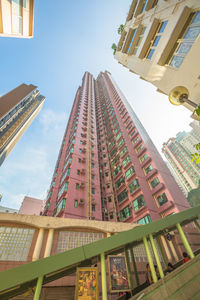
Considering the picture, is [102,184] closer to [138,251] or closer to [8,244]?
[138,251]

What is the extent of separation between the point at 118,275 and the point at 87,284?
136 centimetres

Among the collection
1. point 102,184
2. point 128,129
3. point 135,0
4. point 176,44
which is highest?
point 135,0

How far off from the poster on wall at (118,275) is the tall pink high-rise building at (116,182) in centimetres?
1593

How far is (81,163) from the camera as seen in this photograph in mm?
28672

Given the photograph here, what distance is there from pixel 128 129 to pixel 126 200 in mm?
20171

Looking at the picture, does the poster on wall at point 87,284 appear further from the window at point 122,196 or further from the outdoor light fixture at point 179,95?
the window at point 122,196

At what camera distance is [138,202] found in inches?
910

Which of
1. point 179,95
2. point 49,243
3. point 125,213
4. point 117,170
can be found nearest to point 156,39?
point 179,95

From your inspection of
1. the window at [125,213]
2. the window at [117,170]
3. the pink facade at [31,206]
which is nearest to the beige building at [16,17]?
the window at [117,170]

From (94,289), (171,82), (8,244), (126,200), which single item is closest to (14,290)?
(94,289)

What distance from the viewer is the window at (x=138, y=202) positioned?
22339mm

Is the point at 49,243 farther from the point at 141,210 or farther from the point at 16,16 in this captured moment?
the point at 16,16

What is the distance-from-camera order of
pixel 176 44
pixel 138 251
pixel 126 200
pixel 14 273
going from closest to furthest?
pixel 14 273, pixel 176 44, pixel 138 251, pixel 126 200

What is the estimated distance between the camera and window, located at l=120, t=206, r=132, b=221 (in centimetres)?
2395
